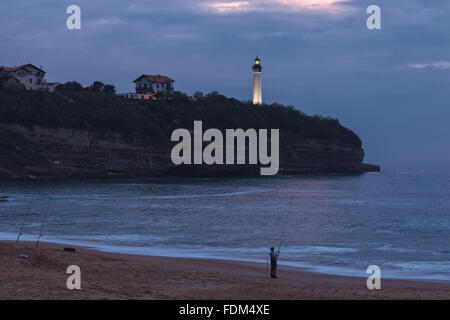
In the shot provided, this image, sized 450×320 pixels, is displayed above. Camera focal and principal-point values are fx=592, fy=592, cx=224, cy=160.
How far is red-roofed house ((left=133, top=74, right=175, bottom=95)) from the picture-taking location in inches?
5369

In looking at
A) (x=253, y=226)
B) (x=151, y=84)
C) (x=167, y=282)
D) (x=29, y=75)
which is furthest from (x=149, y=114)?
(x=167, y=282)

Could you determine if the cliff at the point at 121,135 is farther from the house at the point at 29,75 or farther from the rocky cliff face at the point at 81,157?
the house at the point at 29,75

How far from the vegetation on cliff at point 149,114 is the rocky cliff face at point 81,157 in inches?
65.3

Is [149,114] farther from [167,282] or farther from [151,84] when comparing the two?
[167,282]

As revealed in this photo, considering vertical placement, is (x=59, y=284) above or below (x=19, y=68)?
below

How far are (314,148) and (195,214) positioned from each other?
7732cm

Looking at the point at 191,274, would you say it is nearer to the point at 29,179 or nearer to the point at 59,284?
the point at 59,284

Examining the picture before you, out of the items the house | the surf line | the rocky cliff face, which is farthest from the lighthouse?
the house

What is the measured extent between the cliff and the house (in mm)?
21380

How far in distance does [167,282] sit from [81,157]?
228ft

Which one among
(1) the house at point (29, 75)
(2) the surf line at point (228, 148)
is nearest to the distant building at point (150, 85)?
(1) the house at point (29, 75)

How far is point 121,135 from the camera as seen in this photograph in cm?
8869

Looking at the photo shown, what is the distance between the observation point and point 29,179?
76688 mm
